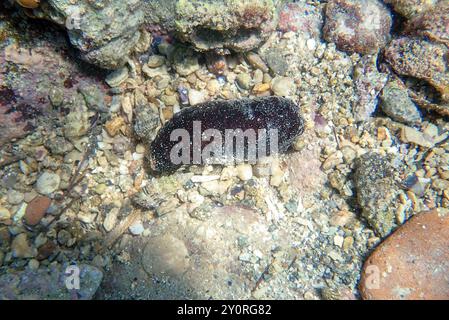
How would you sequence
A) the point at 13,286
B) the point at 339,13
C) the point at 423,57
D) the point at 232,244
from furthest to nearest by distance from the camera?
the point at 339,13 < the point at 423,57 < the point at 232,244 < the point at 13,286

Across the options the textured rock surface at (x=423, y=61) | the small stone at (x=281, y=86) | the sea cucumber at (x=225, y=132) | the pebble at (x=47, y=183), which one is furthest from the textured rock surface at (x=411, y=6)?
the pebble at (x=47, y=183)

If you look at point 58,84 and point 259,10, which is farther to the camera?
point 58,84

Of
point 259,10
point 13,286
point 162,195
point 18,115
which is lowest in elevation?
point 13,286

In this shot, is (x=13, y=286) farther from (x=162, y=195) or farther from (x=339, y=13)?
(x=339, y=13)

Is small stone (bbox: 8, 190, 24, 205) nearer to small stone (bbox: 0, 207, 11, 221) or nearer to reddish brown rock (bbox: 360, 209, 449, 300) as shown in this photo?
small stone (bbox: 0, 207, 11, 221)

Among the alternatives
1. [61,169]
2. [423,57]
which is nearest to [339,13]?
[423,57]

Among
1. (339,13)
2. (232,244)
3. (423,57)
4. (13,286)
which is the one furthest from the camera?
(339,13)

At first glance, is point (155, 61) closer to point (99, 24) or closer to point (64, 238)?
point (99, 24)
